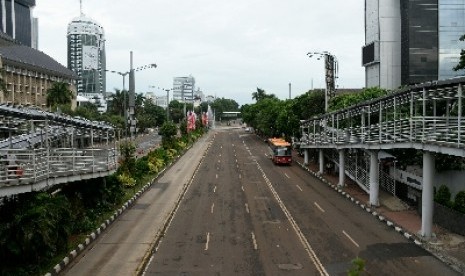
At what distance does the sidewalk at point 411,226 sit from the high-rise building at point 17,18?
157349mm

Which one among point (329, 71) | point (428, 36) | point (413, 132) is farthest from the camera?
point (428, 36)

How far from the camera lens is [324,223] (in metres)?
27.9

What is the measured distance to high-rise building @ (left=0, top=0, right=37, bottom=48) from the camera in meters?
166

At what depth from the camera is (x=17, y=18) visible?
17488 centimetres

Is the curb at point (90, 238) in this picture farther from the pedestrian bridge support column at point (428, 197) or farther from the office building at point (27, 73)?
the office building at point (27, 73)

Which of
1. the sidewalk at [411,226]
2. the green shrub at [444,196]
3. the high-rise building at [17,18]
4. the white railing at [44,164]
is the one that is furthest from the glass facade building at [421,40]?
the high-rise building at [17,18]

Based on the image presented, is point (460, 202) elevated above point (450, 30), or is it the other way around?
point (450, 30)

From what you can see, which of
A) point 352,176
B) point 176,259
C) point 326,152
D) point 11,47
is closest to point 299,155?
point 326,152

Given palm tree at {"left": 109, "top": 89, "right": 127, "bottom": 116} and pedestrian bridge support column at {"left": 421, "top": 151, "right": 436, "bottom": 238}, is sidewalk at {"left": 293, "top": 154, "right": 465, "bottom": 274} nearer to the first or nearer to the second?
pedestrian bridge support column at {"left": 421, "top": 151, "right": 436, "bottom": 238}

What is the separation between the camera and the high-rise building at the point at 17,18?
16575 cm

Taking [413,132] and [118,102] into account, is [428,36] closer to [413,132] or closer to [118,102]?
[118,102]

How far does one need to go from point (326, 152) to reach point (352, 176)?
12.0 m

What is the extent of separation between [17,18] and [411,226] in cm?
17772

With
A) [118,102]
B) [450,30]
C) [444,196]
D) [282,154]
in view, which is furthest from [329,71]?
[118,102]
